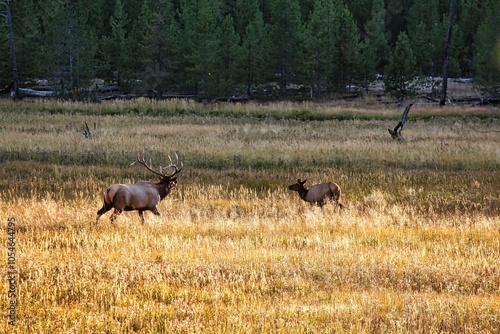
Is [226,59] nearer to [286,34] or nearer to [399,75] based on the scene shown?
[286,34]

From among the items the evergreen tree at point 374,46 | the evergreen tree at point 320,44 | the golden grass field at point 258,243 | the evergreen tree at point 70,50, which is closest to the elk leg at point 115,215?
the golden grass field at point 258,243

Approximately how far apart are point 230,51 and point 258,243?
160 feet

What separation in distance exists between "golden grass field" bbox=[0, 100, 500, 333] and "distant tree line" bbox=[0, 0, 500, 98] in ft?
97.2

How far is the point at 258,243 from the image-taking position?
32.3ft

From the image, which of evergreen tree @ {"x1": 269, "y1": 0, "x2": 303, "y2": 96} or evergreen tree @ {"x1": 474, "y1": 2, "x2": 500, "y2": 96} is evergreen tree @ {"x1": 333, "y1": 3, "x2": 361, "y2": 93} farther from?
evergreen tree @ {"x1": 474, "y1": 2, "x2": 500, "y2": 96}

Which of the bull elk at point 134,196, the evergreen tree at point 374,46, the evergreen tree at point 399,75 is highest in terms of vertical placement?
the evergreen tree at point 374,46

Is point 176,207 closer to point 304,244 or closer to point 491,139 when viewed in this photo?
point 304,244

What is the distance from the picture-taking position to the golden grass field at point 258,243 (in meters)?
6.53

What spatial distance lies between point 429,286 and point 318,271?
1435 millimetres

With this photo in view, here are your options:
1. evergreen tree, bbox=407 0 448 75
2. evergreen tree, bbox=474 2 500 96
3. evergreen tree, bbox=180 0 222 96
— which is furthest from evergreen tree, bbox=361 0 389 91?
evergreen tree, bbox=180 0 222 96

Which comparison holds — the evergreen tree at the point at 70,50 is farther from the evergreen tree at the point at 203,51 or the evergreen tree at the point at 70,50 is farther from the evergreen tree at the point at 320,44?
the evergreen tree at the point at 320,44

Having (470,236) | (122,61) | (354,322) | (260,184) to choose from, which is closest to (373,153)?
(260,184)

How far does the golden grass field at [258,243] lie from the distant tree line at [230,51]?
2962 cm

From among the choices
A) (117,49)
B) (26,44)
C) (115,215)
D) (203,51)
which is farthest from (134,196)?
(117,49)
